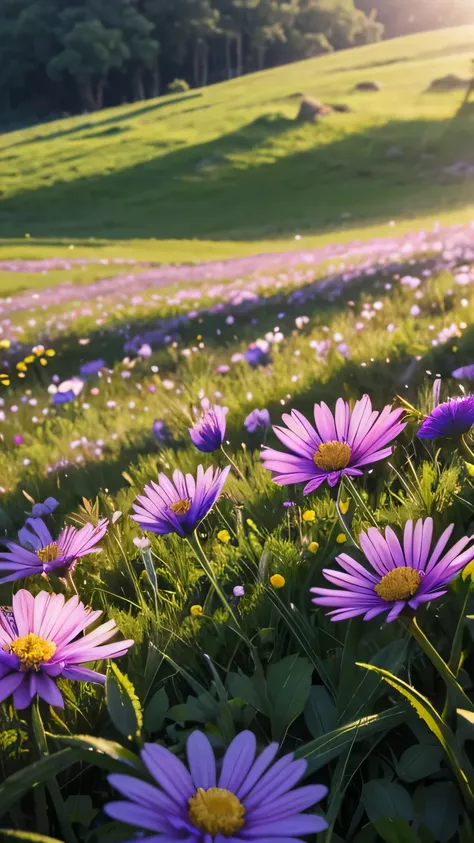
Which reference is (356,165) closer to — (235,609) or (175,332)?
(175,332)

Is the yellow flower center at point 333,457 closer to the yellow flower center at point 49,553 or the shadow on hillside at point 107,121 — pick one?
the yellow flower center at point 49,553

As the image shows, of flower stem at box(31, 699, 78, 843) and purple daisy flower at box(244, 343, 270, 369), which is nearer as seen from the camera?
flower stem at box(31, 699, 78, 843)

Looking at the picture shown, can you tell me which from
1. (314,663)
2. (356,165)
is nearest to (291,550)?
(314,663)

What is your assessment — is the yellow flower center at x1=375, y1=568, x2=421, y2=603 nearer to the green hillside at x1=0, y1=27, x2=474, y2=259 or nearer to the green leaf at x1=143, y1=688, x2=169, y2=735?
the green leaf at x1=143, y1=688, x2=169, y2=735

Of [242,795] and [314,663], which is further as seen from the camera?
[314,663]

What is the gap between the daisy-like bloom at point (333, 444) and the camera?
75 cm

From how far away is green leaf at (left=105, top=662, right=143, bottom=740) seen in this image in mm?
584

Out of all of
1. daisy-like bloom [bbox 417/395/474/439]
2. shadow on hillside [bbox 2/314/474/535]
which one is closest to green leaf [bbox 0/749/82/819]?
daisy-like bloom [bbox 417/395/474/439]

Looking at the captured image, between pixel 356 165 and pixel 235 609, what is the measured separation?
15.9m

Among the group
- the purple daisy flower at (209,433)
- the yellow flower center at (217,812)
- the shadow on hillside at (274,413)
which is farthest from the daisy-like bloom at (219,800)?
the shadow on hillside at (274,413)

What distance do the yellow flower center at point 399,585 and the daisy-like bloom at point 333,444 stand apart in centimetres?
13

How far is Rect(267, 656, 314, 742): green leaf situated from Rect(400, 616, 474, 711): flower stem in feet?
0.49

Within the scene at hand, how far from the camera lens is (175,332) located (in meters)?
4.98

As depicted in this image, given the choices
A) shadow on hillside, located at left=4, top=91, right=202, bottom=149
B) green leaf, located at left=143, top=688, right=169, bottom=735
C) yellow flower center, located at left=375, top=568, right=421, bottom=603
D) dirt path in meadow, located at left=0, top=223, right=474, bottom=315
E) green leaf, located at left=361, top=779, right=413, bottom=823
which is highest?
shadow on hillside, located at left=4, top=91, right=202, bottom=149
